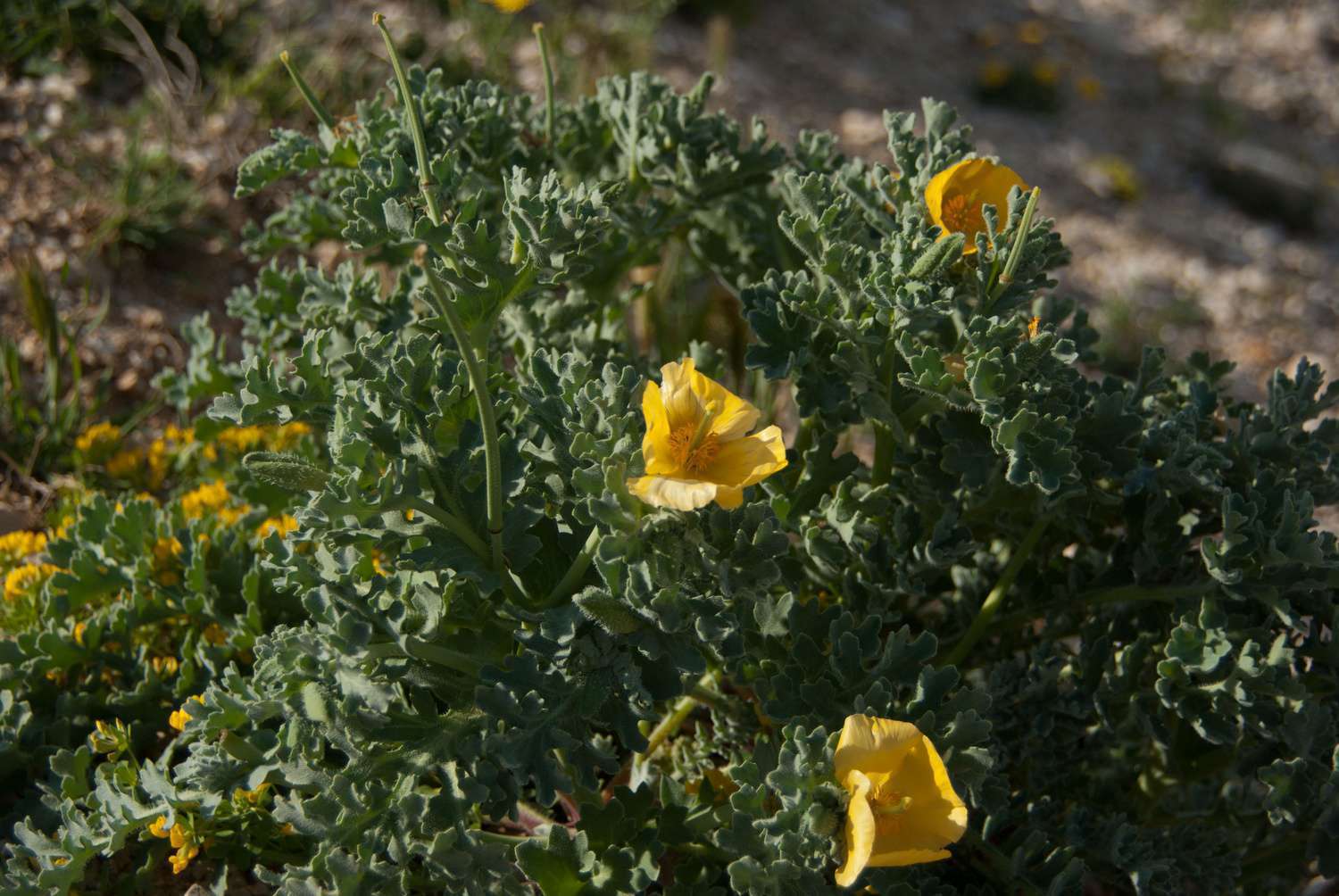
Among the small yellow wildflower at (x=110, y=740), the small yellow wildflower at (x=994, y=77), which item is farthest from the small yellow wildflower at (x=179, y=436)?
the small yellow wildflower at (x=994, y=77)

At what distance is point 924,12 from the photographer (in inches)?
276

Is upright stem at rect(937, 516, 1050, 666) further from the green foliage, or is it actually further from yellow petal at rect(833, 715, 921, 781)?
yellow petal at rect(833, 715, 921, 781)

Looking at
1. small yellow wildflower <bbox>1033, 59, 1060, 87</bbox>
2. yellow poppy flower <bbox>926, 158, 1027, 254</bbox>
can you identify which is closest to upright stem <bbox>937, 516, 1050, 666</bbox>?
yellow poppy flower <bbox>926, 158, 1027, 254</bbox>

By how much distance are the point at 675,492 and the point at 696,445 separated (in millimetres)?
147

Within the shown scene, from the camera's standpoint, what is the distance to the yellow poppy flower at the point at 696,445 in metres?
1.58

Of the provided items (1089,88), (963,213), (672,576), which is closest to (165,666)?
(672,576)

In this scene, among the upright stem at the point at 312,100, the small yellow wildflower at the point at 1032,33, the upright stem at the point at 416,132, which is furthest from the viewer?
the small yellow wildflower at the point at 1032,33

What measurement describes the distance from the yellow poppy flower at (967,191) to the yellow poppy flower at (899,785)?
807mm

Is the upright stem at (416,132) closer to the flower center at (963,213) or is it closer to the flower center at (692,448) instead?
the flower center at (692,448)

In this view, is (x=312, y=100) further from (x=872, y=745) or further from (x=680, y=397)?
(x=872, y=745)

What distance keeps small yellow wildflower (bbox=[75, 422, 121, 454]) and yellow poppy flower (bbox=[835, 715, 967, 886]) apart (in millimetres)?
2109

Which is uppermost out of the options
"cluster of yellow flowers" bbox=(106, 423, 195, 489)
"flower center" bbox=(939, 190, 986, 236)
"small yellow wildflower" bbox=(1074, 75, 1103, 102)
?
"flower center" bbox=(939, 190, 986, 236)

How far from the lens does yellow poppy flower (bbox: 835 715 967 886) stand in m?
1.63

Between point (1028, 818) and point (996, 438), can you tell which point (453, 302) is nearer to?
point (996, 438)
